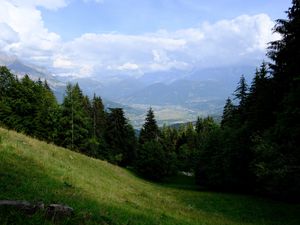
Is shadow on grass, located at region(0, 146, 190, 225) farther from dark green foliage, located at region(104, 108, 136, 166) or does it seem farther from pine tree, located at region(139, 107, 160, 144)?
pine tree, located at region(139, 107, 160, 144)

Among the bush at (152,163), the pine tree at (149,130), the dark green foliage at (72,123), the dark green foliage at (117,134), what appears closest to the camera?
the dark green foliage at (72,123)

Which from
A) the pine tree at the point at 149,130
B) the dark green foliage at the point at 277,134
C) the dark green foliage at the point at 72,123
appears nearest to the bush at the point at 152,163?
the dark green foliage at the point at 72,123

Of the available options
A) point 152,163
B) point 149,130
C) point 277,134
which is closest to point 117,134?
point 149,130

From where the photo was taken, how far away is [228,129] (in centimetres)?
5797

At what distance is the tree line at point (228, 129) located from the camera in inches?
980

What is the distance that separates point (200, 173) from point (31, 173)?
2292 inches

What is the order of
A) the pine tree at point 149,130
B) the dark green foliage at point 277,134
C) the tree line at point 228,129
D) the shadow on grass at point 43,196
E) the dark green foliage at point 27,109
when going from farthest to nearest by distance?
the pine tree at point 149,130, the dark green foliage at point 27,109, the tree line at point 228,129, the dark green foliage at point 277,134, the shadow on grass at point 43,196

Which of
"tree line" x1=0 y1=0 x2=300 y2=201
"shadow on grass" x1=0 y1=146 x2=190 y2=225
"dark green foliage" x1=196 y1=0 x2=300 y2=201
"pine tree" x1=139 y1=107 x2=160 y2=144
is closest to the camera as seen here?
"shadow on grass" x1=0 y1=146 x2=190 y2=225

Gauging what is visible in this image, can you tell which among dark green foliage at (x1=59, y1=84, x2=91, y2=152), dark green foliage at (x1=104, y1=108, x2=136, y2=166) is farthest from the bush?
dark green foliage at (x1=59, y1=84, x2=91, y2=152)

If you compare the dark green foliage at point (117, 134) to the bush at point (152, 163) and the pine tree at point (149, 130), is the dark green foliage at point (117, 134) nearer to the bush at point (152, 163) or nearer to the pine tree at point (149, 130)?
the pine tree at point (149, 130)

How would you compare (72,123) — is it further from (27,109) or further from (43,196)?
(43,196)

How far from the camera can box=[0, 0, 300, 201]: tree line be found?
24.9 m

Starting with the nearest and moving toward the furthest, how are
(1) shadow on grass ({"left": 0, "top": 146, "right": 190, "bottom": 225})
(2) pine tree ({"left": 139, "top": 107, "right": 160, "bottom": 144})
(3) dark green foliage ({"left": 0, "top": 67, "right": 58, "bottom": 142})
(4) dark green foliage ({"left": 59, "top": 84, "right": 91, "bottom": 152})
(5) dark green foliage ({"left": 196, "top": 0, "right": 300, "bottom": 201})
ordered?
(1) shadow on grass ({"left": 0, "top": 146, "right": 190, "bottom": 225})
(5) dark green foliage ({"left": 196, "top": 0, "right": 300, "bottom": 201})
(3) dark green foliage ({"left": 0, "top": 67, "right": 58, "bottom": 142})
(4) dark green foliage ({"left": 59, "top": 84, "right": 91, "bottom": 152})
(2) pine tree ({"left": 139, "top": 107, "right": 160, "bottom": 144})

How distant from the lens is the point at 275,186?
30.2 meters
